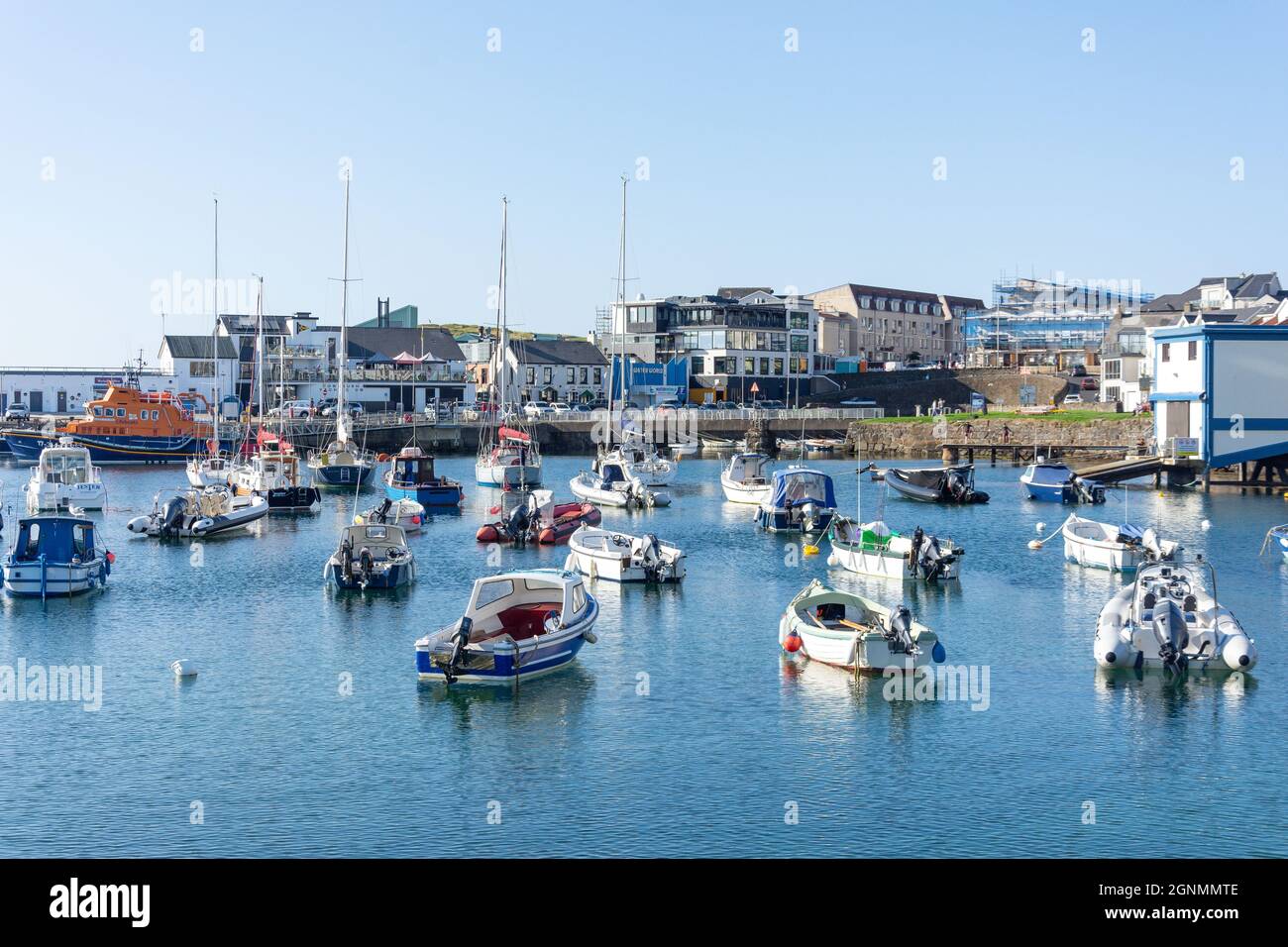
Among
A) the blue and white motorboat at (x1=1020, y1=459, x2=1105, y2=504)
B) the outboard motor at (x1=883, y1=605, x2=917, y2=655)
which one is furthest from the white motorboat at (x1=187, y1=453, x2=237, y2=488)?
the outboard motor at (x1=883, y1=605, x2=917, y2=655)

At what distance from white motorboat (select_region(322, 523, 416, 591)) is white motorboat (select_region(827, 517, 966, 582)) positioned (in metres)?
16.0

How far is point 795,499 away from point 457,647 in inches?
1371

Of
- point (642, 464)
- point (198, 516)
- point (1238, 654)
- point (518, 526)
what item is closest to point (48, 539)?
point (198, 516)

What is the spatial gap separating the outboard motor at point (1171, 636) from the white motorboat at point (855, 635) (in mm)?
5184

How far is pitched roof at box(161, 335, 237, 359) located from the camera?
139875mm

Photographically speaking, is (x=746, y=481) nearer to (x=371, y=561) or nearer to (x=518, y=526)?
(x=518, y=526)

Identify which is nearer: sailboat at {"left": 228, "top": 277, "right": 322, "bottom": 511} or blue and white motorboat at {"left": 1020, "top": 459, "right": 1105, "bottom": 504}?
sailboat at {"left": 228, "top": 277, "right": 322, "bottom": 511}

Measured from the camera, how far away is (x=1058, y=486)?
7781cm

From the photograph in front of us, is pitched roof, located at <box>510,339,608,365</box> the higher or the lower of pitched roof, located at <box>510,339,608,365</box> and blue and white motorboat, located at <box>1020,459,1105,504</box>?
the higher

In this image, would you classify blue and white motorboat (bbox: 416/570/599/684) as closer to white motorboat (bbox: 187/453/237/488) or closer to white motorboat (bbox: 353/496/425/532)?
white motorboat (bbox: 353/496/425/532)
